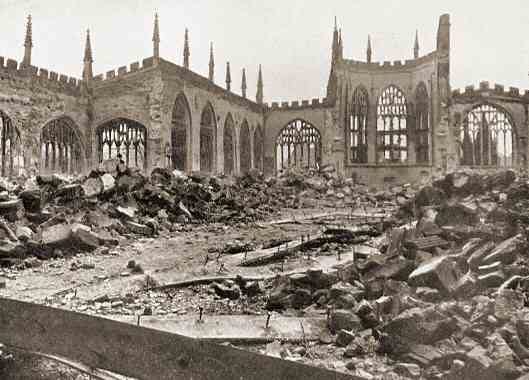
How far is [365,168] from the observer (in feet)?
96.4

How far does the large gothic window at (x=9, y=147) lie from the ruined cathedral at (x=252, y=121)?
0.04 metres

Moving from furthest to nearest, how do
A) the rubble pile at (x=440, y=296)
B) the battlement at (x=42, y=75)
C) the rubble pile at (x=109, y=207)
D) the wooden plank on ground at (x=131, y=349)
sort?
the battlement at (x=42, y=75) < the rubble pile at (x=109, y=207) < the rubble pile at (x=440, y=296) < the wooden plank on ground at (x=131, y=349)

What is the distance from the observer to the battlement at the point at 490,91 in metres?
28.1

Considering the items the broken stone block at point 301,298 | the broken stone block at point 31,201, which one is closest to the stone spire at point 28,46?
the broken stone block at point 31,201

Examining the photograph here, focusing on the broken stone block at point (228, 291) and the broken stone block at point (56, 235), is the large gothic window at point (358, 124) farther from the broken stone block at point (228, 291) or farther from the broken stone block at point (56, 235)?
the broken stone block at point (228, 291)

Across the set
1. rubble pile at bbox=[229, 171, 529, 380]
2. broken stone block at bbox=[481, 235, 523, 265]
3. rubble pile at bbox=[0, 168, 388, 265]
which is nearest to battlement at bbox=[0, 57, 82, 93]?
rubble pile at bbox=[0, 168, 388, 265]

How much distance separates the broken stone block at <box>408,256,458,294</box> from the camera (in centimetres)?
469

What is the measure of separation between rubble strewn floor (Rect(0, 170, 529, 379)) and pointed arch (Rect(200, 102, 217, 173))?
47.0ft

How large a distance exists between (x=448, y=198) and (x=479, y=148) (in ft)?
79.2

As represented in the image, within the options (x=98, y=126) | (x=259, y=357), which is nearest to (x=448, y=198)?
(x=259, y=357)

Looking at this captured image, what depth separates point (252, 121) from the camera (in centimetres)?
3222

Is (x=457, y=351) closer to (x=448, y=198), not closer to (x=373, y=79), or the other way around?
(x=448, y=198)

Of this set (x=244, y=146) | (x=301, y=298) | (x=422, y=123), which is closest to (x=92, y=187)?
(x=301, y=298)

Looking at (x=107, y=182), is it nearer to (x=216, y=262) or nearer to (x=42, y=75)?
(x=216, y=262)
